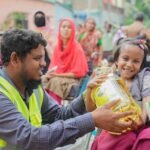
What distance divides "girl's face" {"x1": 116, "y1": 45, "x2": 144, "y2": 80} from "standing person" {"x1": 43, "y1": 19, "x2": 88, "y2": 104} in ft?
8.32

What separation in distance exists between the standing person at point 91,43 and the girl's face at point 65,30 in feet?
4.86

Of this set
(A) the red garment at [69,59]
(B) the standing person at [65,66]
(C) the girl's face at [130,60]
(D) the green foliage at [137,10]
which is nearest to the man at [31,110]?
(C) the girl's face at [130,60]

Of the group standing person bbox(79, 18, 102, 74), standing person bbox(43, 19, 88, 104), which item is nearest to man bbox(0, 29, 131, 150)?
standing person bbox(43, 19, 88, 104)

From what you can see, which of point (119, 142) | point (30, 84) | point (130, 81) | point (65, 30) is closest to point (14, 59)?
point (30, 84)

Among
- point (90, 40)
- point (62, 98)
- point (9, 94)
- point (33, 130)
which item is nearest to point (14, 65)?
point (9, 94)

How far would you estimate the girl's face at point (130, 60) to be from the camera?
8.73 ft

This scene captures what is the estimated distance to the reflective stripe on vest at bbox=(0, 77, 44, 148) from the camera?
2156 mm

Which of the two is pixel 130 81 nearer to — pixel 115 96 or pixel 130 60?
pixel 130 60

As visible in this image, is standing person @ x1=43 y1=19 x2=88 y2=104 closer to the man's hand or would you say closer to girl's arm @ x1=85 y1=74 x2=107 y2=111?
girl's arm @ x1=85 y1=74 x2=107 y2=111

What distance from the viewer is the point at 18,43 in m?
2.17

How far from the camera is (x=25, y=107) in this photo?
7.50ft

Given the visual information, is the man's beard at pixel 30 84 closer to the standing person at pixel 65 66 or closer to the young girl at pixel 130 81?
the young girl at pixel 130 81

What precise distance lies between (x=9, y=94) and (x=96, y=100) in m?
0.45

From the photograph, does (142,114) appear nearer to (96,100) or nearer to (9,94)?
(96,100)
